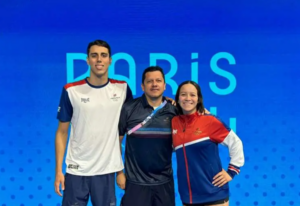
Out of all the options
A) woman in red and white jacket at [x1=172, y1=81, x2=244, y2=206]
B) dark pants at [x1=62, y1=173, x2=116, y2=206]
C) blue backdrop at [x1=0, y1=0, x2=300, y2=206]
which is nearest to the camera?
woman in red and white jacket at [x1=172, y1=81, x2=244, y2=206]

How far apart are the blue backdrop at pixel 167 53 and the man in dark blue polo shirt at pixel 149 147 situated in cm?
75

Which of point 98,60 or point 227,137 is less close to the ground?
point 98,60

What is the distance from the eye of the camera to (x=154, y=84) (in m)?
1.81

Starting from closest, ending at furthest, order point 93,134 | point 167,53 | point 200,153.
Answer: point 200,153, point 93,134, point 167,53

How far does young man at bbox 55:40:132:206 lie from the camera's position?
1831 mm

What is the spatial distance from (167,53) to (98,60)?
923 mm

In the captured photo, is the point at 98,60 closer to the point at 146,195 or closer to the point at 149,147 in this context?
the point at 149,147

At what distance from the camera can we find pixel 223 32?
8.46ft

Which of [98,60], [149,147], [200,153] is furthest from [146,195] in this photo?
[98,60]

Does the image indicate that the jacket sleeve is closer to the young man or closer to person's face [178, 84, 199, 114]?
person's face [178, 84, 199, 114]

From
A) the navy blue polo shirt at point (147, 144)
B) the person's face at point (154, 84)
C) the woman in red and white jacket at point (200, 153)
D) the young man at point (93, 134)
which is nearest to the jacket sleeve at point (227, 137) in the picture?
the woman in red and white jacket at point (200, 153)

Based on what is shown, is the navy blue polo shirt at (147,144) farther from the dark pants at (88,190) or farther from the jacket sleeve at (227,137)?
the jacket sleeve at (227,137)

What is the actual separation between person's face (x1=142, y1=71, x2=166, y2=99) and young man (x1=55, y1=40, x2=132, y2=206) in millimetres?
222

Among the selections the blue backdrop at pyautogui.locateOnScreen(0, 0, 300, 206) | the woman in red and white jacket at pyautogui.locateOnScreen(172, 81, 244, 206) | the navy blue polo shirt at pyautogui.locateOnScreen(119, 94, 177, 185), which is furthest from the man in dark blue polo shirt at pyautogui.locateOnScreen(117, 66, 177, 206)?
the blue backdrop at pyautogui.locateOnScreen(0, 0, 300, 206)
